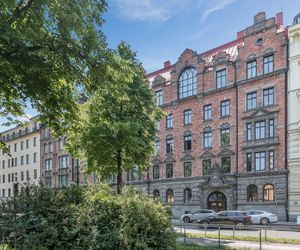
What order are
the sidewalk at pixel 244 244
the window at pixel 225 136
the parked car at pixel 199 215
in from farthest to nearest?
the window at pixel 225 136 → the parked car at pixel 199 215 → the sidewalk at pixel 244 244

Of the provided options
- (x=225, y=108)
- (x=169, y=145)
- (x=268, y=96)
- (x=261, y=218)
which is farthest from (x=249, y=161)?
(x=169, y=145)

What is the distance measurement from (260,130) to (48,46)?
1153 inches

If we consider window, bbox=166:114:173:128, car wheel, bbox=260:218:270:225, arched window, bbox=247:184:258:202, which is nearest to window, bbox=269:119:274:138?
arched window, bbox=247:184:258:202

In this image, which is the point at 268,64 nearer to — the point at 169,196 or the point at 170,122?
the point at 170,122

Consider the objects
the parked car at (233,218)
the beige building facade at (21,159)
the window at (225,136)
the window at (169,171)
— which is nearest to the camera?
the parked car at (233,218)

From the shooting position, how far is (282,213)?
3459cm

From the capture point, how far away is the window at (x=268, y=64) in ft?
122

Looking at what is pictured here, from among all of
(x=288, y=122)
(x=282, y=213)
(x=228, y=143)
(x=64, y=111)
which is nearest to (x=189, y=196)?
(x=228, y=143)

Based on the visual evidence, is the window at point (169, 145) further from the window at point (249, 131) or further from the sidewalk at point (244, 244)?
the sidewalk at point (244, 244)

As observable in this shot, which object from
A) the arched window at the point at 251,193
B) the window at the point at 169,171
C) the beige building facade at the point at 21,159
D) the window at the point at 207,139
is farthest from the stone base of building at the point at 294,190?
the beige building facade at the point at 21,159

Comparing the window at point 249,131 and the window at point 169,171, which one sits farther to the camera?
the window at point 169,171

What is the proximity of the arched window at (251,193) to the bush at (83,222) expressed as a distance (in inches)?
1071

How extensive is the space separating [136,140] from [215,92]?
70.1 ft

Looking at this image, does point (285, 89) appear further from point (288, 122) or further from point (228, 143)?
point (228, 143)
